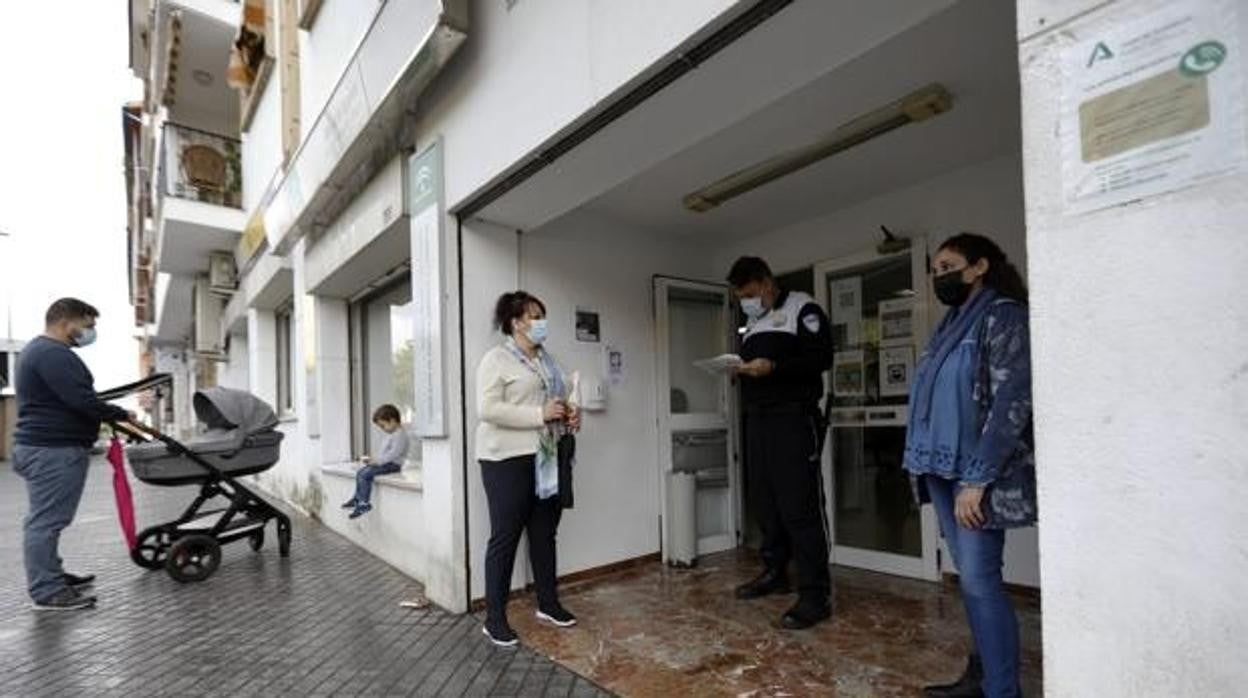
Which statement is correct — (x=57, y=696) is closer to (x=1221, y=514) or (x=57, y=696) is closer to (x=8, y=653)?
(x=8, y=653)

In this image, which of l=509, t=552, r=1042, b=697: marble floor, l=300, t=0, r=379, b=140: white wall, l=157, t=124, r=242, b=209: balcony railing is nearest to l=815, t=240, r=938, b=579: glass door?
l=509, t=552, r=1042, b=697: marble floor

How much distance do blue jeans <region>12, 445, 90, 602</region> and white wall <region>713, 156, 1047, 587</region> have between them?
492cm

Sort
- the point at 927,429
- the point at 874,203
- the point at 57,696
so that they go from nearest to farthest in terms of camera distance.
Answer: the point at 927,429 < the point at 57,696 < the point at 874,203

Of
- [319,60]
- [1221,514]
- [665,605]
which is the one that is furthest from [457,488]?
[319,60]

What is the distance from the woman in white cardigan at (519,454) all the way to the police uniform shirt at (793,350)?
1.10 metres

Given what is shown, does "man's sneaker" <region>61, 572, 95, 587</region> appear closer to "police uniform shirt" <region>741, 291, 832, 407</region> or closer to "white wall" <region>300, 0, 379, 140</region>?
"white wall" <region>300, 0, 379, 140</region>

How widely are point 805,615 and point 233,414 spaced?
15.2ft

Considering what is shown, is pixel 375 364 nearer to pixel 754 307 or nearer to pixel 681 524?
pixel 681 524

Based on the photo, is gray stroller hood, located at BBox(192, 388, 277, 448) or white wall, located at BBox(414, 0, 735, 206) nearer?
white wall, located at BBox(414, 0, 735, 206)

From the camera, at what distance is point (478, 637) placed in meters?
3.63

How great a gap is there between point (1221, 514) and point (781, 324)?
2.74m

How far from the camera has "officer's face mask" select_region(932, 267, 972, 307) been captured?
2393 millimetres

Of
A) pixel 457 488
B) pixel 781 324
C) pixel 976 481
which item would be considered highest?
pixel 781 324

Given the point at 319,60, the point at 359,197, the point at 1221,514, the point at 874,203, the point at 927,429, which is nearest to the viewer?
the point at 1221,514
